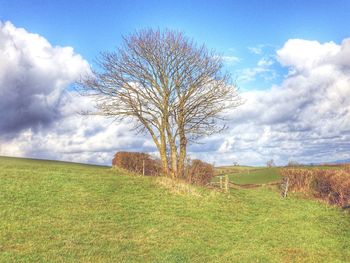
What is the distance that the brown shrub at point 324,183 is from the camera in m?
31.8

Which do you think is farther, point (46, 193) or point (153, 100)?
point (153, 100)

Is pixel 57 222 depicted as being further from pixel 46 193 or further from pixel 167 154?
pixel 167 154

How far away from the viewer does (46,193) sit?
23750 mm

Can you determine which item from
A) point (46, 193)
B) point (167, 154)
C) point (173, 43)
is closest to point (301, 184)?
point (167, 154)

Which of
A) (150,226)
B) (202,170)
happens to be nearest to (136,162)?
(202,170)

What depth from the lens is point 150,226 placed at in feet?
61.9

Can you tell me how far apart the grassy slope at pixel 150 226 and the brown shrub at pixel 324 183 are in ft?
12.1

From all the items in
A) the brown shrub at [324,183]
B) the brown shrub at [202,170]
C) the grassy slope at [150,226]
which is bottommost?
the grassy slope at [150,226]

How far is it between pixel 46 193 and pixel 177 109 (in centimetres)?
1673

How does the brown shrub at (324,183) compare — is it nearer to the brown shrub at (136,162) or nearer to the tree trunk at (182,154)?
the tree trunk at (182,154)

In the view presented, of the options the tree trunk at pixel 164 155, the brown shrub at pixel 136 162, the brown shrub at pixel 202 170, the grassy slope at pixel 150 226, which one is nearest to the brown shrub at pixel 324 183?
the grassy slope at pixel 150 226

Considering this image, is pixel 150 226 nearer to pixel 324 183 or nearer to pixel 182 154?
pixel 182 154

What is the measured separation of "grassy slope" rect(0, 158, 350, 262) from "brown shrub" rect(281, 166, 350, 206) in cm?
370

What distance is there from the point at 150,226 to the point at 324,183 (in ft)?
A: 70.9
